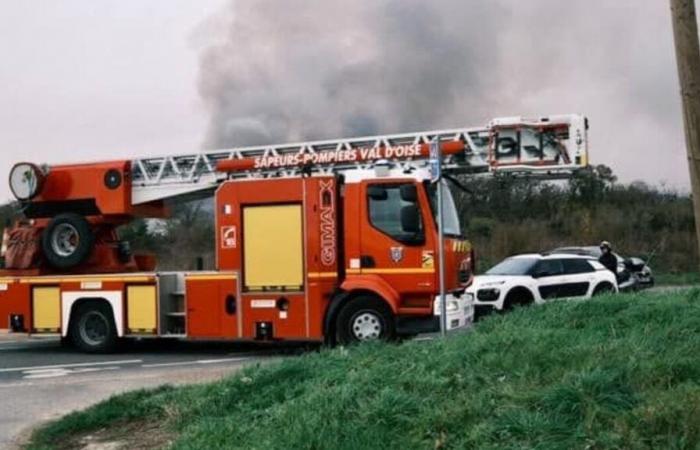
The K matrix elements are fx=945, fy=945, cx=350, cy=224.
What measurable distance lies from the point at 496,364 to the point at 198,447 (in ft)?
7.33

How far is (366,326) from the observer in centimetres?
1404

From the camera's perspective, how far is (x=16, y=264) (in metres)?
17.2

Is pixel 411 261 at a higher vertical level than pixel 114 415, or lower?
higher

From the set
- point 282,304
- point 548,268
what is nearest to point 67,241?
point 282,304

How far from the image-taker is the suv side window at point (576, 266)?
20938 millimetres

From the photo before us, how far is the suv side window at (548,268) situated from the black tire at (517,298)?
57 cm

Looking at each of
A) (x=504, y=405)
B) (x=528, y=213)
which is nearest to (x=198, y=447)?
(x=504, y=405)

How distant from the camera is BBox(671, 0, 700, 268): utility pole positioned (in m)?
4.72

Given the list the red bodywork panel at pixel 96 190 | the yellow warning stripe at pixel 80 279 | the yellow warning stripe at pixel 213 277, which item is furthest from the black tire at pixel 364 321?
the red bodywork panel at pixel 96 190

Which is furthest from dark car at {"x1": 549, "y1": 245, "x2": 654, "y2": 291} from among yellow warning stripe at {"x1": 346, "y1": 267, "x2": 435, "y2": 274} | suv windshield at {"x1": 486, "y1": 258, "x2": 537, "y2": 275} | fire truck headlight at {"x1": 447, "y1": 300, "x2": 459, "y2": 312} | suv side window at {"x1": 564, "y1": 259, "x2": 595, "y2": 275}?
yellow warning stripe at {"x1": 346, "y1": 267, "x2": 435, "y2": 274}

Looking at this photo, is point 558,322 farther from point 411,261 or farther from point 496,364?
point 411,261

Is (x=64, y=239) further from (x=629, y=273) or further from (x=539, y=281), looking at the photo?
(x=629, y=273)

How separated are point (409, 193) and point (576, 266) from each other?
8.32 m

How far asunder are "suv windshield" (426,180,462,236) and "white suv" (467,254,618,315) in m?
4.96
